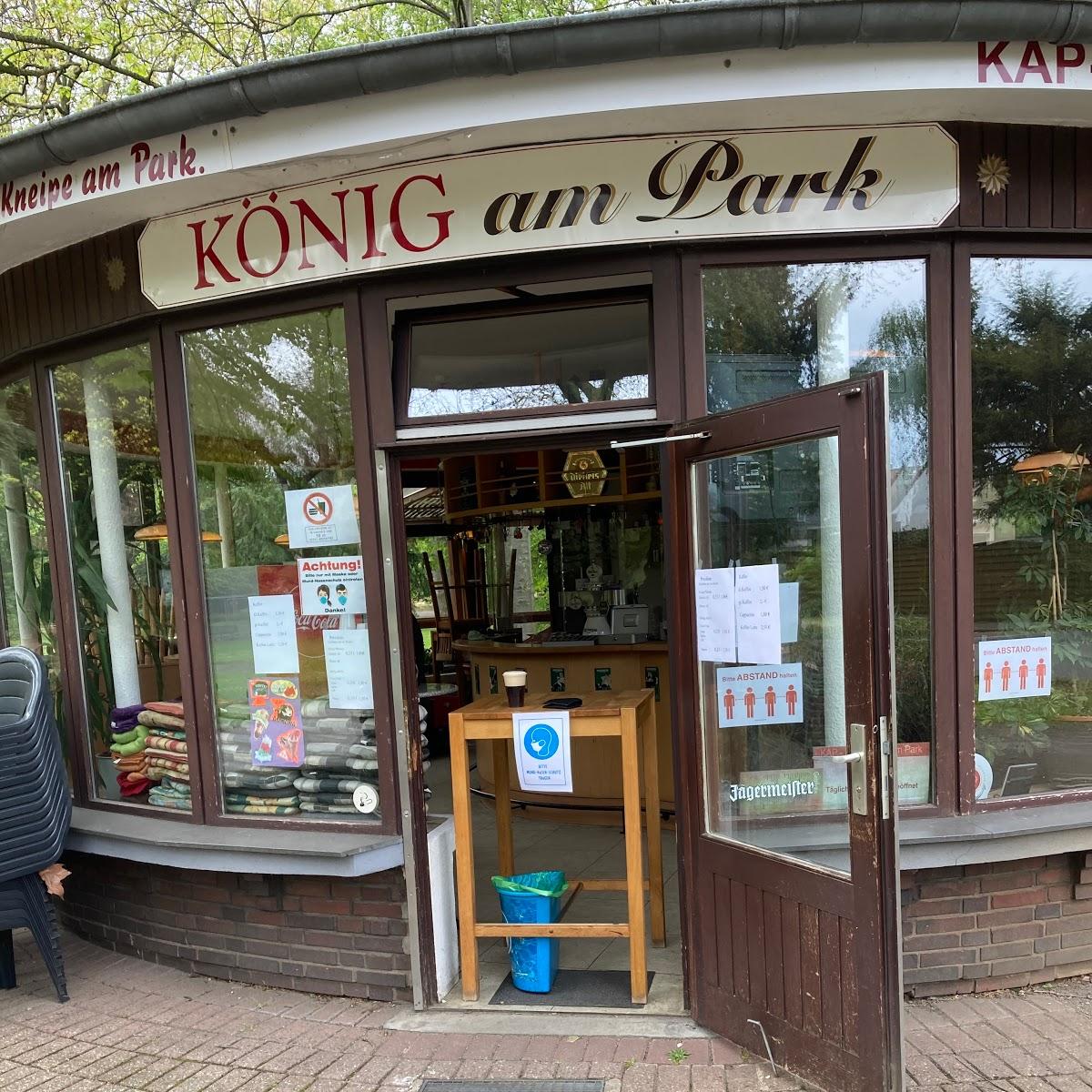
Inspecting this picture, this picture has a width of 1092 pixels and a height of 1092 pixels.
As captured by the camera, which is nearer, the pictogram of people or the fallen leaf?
the pictogram of people

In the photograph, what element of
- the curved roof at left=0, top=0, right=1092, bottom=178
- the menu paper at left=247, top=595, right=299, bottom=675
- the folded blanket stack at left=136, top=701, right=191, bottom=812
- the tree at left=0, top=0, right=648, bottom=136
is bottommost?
the folded blanket stack at left=136, top=701, right=191, bottom=812

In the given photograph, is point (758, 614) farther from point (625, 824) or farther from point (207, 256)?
point (207, 256)

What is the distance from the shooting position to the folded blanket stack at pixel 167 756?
Result: 4004mm

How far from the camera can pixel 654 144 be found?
3.12 m

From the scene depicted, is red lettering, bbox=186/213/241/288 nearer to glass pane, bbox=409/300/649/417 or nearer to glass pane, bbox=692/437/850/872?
glass pane, bbox=409/300/649/417

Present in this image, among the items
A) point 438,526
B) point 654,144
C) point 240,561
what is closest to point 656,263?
point 654,144

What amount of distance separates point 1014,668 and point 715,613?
1335 mm

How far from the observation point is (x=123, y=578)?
14.0 ft

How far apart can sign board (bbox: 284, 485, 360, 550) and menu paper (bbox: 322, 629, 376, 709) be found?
0.39 meters

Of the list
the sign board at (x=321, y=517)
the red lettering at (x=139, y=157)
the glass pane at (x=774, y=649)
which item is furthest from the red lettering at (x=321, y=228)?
the glass pane at (x=774, y=649)

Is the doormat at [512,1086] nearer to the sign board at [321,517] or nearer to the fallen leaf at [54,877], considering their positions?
the fallen leaf at [54,877]

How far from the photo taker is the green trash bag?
3.54 m

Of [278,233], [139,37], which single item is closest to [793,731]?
[278,233]

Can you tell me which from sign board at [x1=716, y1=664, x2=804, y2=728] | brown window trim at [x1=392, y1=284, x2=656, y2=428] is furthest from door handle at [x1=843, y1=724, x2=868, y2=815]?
brown window trim at [x1=392, y1=284, x2=656, y2=428]
